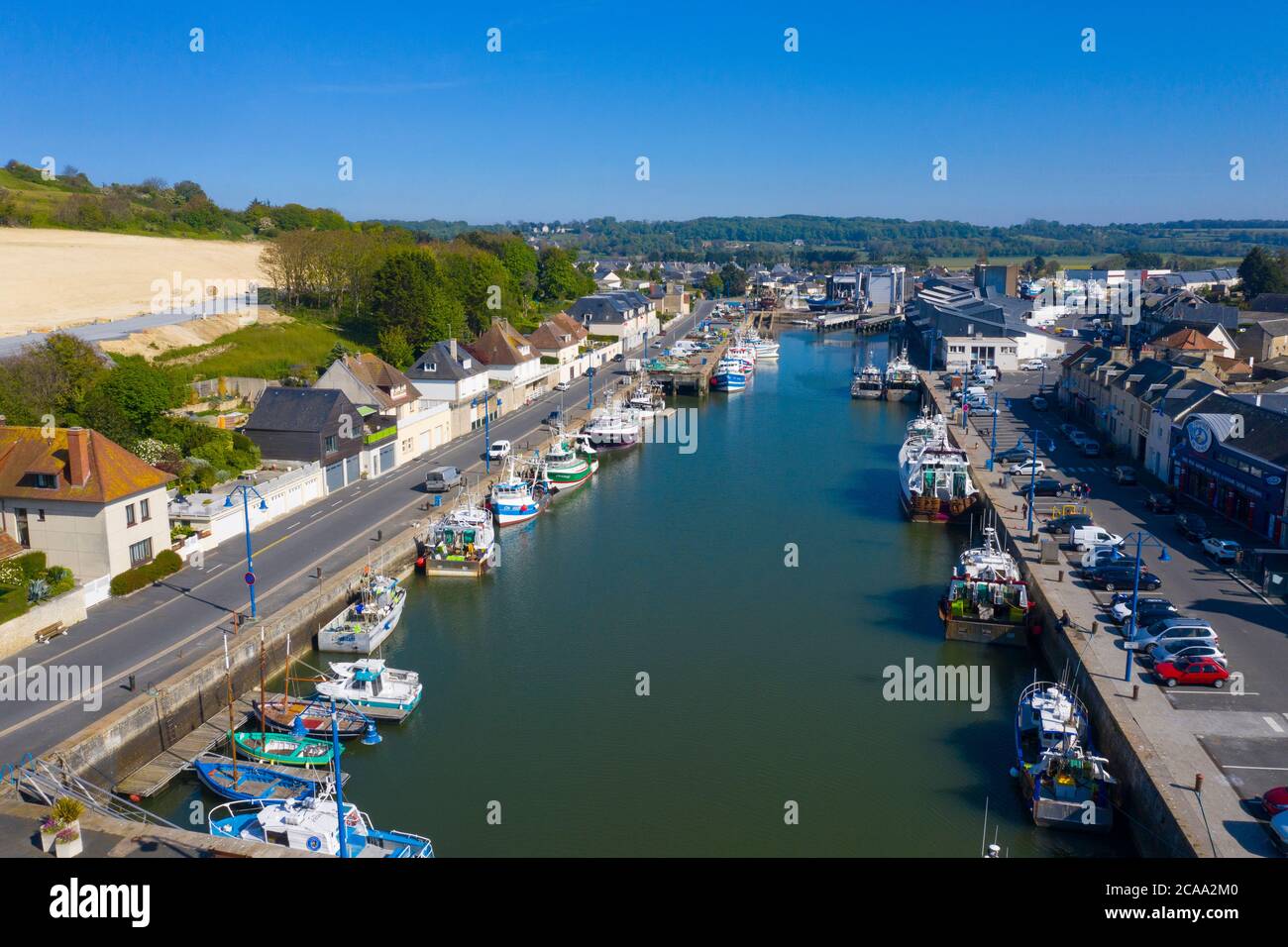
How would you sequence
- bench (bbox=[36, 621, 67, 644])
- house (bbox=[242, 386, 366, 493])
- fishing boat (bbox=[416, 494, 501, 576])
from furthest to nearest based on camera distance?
house (bbox=[242, 386, 366, 493])
fishing boat (bbox=[416, 494, 501, 576])
bench (bbox=[36, 621, 67, 644])

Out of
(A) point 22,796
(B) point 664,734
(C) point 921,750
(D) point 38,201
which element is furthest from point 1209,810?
(D) point 38,201

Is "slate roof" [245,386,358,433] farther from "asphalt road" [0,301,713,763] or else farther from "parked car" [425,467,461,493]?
"parked car" [425,467,461,493]

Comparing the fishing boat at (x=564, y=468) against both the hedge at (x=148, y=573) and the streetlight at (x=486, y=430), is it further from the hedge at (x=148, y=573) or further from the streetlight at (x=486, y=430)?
the hedge at (x=148, y=573)

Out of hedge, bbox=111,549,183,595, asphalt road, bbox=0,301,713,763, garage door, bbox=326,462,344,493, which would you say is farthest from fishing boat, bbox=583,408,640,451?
hedge, bbox=111,549,183,595

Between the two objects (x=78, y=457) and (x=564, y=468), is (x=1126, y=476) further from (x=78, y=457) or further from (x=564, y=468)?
(x=78, y=457)

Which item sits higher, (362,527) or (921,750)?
(362,527)
